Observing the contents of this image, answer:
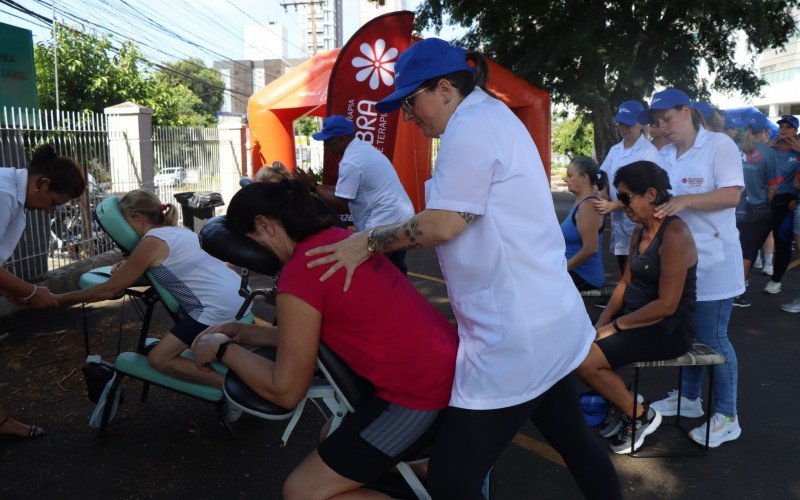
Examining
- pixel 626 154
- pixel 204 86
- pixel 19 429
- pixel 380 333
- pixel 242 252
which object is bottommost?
pixel 19 429

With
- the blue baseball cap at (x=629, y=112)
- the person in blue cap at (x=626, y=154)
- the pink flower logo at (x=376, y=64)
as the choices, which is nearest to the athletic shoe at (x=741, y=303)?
the person in blue cap at (x=626, y=154)

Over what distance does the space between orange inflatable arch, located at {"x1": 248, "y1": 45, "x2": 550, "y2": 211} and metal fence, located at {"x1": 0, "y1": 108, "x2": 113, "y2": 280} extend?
3471 millimetres

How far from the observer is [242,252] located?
2045 millimetres

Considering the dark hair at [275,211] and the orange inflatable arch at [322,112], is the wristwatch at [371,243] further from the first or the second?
the orange inflatable arch at [322,112]

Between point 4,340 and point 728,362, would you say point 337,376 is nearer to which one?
point 728,362

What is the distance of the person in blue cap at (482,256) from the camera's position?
5.77 feet

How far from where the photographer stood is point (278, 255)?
2062mm

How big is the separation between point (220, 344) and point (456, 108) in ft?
3.73

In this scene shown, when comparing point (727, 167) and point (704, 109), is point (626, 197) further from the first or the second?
point (704, 109)

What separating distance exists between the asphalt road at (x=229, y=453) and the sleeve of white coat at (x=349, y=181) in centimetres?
179

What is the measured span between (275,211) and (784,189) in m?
6.92

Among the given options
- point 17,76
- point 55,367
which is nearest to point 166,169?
point 17,76

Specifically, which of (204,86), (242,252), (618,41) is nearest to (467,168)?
(242,252)

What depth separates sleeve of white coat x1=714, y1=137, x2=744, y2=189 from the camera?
3441mm
